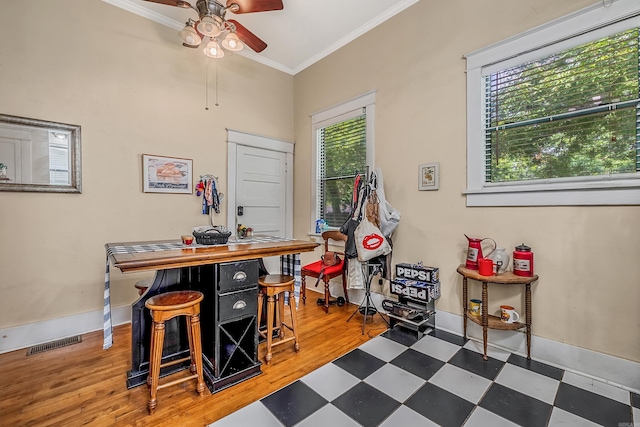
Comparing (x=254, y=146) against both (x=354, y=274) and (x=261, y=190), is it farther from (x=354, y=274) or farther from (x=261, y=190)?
(x=354, y=274)

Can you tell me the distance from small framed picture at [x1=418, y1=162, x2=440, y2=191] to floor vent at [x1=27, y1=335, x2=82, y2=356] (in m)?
3.58

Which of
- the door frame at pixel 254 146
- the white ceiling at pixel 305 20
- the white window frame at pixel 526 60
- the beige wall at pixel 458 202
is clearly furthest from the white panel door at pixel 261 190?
the white window frame at pixel 526 60

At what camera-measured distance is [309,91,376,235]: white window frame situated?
10.9ft

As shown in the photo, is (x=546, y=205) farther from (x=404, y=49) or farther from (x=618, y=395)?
(x=404, y=49)

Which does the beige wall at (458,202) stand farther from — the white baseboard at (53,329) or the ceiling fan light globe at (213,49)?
the white baseboard at (53,329)

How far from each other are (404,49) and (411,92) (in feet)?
1.62

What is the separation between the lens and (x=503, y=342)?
7.68 ft

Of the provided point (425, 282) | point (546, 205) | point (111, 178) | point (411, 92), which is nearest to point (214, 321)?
point (425, 282)

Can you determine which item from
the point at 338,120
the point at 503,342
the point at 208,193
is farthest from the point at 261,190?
the point at 503,342

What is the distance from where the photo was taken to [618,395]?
5.78ft

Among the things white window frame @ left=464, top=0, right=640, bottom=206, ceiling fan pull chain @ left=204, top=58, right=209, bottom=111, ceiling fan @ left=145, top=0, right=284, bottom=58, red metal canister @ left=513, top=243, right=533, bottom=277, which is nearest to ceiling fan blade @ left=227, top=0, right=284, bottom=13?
ceiling fan @ left=145, top=0, right=284, bottom=58

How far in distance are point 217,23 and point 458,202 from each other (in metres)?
2.68

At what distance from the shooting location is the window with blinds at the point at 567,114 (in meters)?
1.88

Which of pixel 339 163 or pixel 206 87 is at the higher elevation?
pixel 206 87
